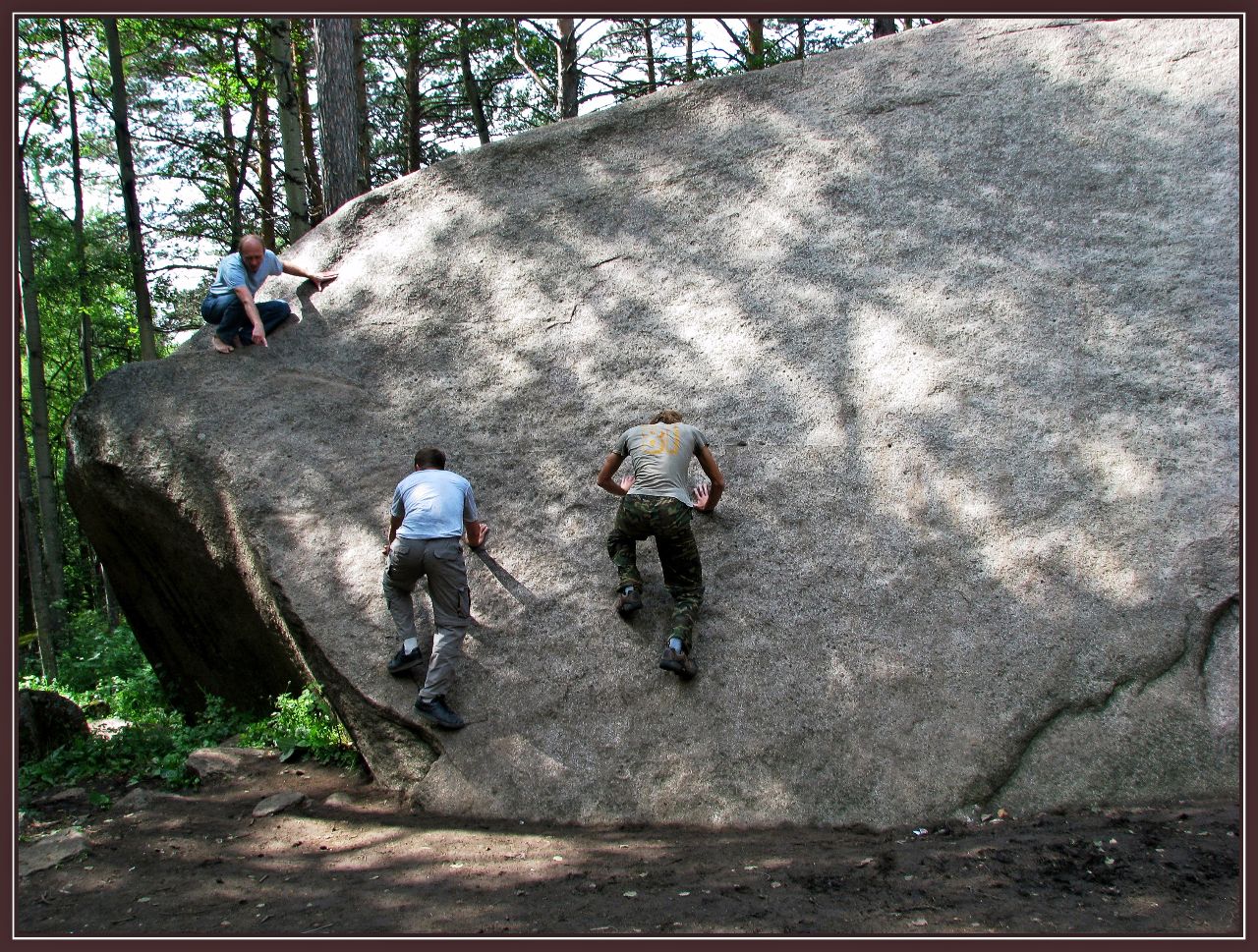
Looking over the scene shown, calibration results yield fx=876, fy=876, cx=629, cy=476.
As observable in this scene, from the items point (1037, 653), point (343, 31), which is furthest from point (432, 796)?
point (343, 31)

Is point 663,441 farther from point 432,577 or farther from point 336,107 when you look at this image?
point 336,107

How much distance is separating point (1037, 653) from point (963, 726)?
2.48ft

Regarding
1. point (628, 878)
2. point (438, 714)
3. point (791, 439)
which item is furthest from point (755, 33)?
point (628, 878)

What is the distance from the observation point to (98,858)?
5438 mm

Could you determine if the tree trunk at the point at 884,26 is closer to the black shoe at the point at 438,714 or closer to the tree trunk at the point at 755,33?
the tree trunk at the point at 755,33

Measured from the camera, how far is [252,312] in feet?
27.5

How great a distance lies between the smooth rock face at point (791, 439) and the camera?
5.77 m

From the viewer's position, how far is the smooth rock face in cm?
577

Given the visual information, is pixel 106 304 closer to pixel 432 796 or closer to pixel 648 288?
pixel 648 288

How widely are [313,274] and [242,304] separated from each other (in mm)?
949

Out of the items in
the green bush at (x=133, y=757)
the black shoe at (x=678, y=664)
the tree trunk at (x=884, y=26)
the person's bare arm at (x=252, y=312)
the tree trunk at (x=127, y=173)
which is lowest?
the green bush at (x=133, y=757)

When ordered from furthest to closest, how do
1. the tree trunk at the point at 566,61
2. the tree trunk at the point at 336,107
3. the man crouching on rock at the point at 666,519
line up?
the tree trunk at the point at 566,61 → the tree trunk at the point at 336,107 → the man crouching on rock at the point at 666,519

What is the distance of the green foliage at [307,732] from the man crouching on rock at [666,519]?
8.49 feet

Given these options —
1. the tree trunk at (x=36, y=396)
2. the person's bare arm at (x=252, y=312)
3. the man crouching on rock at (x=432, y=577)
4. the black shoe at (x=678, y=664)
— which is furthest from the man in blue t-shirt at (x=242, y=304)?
the tree trunk at (x=36, y=396)
